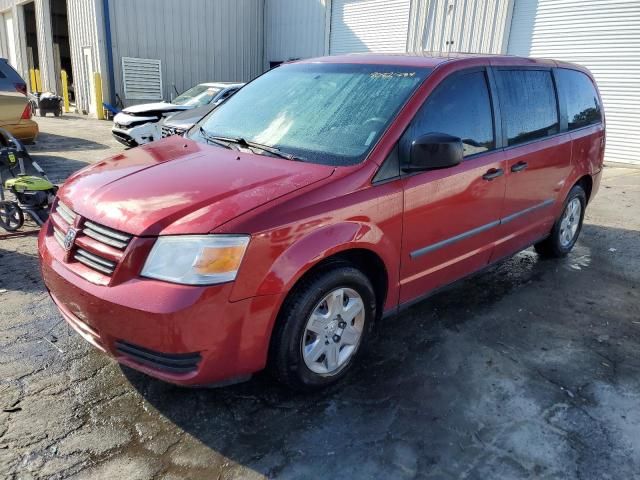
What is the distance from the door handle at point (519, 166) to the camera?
376 cm

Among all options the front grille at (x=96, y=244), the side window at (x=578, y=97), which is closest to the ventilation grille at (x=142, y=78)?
the side window at (x=578, y=97)

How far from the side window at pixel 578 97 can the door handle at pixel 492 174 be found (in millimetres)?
1405

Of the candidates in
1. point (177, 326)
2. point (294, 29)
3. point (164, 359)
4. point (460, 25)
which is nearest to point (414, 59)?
point (177, 326)

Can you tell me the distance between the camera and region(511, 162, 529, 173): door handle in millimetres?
3757

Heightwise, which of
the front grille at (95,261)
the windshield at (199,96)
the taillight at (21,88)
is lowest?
the windshield at (199,96)

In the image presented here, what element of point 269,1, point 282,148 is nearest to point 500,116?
point 282,148

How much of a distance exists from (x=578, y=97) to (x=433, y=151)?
2742mm

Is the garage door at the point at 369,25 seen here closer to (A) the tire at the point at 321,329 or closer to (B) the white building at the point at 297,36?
(B) the white building at the point at 297,36

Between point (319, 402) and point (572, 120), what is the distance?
3501 mm

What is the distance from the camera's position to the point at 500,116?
3.67 meters

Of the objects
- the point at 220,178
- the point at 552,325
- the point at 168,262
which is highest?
the point at 220,178

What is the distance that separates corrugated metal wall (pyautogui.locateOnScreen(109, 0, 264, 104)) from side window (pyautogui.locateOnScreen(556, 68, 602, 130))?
50.5ft

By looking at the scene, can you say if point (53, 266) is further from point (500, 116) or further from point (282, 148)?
point (500, 116)

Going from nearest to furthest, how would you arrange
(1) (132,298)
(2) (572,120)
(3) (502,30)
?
1. (1) (132,298)
2. (2) (572,120)
3. (3) (502,30)
